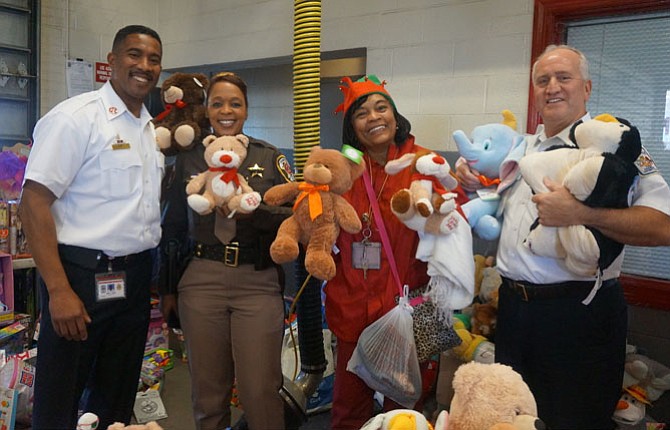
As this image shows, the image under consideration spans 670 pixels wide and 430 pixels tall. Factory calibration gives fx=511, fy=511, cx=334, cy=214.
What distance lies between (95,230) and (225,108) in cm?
65

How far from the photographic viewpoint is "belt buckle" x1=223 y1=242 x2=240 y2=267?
187cm

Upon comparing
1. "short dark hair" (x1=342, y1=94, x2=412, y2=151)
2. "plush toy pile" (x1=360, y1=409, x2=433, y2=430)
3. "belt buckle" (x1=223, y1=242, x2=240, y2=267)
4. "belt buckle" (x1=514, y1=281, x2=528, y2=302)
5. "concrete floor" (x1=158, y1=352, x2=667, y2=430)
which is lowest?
"concrete floor" (x1=158, y1=352, x2=667, y2=430)

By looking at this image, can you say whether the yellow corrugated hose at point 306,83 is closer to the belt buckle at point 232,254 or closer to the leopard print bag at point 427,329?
the belt buckle at point 232,254

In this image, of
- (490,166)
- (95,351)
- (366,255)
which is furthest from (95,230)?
(490,166)

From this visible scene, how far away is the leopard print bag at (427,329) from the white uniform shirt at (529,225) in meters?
0.31

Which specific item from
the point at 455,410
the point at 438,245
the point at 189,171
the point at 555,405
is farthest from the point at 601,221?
the point at 189,171

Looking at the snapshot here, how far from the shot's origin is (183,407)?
300 centimetres

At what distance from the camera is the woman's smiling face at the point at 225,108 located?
1.91 m

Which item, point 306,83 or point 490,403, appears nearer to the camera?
point 490,403

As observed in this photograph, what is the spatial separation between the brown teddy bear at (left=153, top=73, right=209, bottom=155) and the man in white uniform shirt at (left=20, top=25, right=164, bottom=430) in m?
0.08

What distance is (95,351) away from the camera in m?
1.96

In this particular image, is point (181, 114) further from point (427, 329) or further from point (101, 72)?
point (101, 72)

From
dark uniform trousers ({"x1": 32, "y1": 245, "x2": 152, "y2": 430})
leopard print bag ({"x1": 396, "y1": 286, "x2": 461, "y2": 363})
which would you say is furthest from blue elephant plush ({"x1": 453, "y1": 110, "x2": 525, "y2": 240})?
dark uniform trousers ({"x1": 32, "y1": 245, "x2": 152, "y2": 430})

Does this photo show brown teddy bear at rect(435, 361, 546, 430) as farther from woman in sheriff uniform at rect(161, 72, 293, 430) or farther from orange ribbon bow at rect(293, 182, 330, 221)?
woman in sheriff uniform at rect(161, 72, 293, 430)
